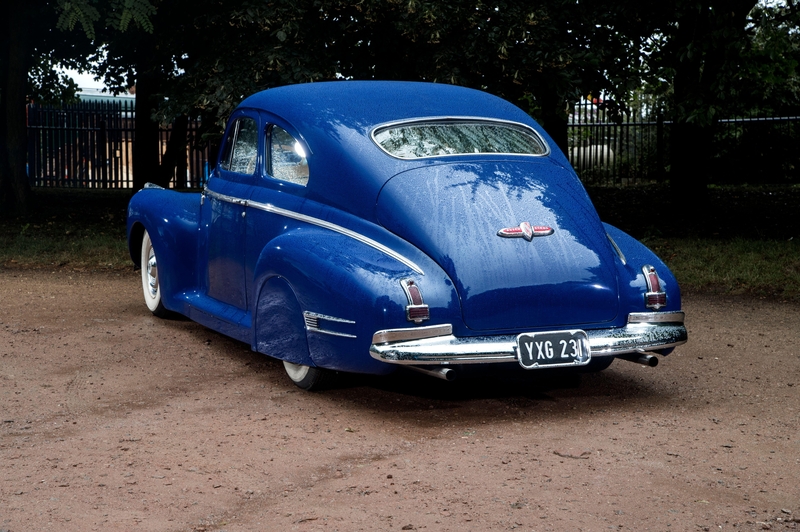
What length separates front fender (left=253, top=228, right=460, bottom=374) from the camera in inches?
198

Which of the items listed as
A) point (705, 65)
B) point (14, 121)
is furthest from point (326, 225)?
point (14, 121)

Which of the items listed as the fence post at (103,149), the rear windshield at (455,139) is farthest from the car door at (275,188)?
the fence post at (103,149)

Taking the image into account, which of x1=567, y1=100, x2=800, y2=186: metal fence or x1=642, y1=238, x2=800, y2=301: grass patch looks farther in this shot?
x1=567, y1=100, x2=800, y2=186: metal fence

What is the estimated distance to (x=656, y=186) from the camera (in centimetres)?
2186

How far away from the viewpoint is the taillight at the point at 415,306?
5.00 metres

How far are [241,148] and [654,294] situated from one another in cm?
285

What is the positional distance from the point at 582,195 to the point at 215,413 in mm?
2393

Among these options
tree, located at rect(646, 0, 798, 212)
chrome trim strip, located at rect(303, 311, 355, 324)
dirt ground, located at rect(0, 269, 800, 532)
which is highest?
tree, located at rect(646, 0, 798, 212)

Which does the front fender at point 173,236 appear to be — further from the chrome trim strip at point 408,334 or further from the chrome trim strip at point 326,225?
the chrome trim strip at point 408,334

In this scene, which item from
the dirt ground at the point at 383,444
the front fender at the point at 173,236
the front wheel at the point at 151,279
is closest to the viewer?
the dirt ground at the point at 383,444

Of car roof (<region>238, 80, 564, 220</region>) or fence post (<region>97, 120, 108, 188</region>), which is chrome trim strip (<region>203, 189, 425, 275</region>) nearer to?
car roof (<region>238, 80, 564, 220</region>)

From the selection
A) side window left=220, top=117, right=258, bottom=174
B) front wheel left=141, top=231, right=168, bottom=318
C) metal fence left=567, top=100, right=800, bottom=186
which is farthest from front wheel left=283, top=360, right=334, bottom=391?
metal fence left=567, top=100, right=800, bottom=186

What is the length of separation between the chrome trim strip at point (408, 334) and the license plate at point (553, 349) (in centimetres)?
41

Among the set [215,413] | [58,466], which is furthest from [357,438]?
[58,466]
